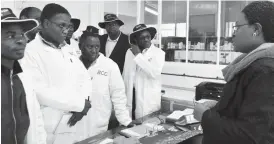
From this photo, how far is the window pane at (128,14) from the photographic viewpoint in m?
4.81

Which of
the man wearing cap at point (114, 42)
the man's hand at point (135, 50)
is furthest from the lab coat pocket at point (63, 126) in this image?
the man wearing cap at point (114, 42)

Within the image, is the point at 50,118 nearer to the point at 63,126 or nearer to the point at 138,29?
the point at 63,126

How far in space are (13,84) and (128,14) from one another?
396 cm

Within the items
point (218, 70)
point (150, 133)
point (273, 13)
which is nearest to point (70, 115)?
point (150, 133)

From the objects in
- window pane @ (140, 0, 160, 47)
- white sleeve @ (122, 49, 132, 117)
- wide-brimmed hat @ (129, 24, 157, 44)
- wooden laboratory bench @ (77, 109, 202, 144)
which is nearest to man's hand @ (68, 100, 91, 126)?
wooden laboratory bench @ (77, 109, 202, 144)

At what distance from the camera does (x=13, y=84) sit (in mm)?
1152

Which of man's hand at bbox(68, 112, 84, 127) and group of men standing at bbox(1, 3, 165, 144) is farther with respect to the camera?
man's hand at bbox(68, 112, 84, 127)

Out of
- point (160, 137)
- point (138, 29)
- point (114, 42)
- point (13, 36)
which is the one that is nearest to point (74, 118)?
point (160, 137)

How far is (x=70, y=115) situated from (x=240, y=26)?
117 centimetres

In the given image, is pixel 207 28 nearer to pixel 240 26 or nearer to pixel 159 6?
pixel 159 6

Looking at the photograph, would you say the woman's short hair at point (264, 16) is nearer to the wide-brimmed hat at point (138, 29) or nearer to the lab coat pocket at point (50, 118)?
the lab coat pocket at point (50, 118)

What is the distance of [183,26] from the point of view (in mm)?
4418

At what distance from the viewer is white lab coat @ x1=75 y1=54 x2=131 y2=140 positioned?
2.16 m

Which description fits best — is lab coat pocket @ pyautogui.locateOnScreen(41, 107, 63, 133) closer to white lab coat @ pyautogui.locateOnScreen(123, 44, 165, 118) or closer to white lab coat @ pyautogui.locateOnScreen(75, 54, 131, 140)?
white lab coat @ pyautogui.locateOnScreen(75, 54, 131, 140)
